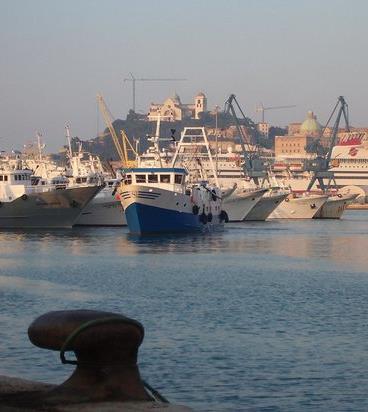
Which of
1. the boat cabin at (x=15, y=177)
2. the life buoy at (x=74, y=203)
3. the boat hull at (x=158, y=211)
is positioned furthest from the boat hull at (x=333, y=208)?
the boat hull at (x=158, y=211)

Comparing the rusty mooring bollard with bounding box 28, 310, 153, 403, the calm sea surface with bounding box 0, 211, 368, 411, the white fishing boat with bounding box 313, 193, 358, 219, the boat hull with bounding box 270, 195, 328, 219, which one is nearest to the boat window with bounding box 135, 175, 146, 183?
the calm sea surface with bounding box 0, 211, 368, 411

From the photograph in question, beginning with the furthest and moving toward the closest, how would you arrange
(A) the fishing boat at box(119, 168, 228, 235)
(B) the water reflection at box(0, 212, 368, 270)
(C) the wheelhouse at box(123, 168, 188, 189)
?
(C) the wheelhouse at box(123, 168, 188, 189), (A) the fishing boat at box(119, 168, 228, 235), (B) the water reflection at box(0, 212, 368, 270)

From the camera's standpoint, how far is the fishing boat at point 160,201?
2731 inches

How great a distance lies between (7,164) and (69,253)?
35040 mm

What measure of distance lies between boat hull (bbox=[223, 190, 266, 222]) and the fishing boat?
30.5 m

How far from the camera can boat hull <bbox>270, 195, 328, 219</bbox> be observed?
12206 cm

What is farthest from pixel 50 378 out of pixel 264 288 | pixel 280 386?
pixel 264 288

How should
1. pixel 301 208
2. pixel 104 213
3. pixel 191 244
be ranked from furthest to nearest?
pixel 301 208
pixel 104 213
pixel 191 244

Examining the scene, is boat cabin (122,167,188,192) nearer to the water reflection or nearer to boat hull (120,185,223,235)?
boat hull (120,185,223,235)

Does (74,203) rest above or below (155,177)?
below

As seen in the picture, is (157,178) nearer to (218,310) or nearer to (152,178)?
(152,178)

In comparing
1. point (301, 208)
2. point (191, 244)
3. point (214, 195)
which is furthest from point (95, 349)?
point (301, 208)

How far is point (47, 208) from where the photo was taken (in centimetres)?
7944

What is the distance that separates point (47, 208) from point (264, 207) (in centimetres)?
3549
